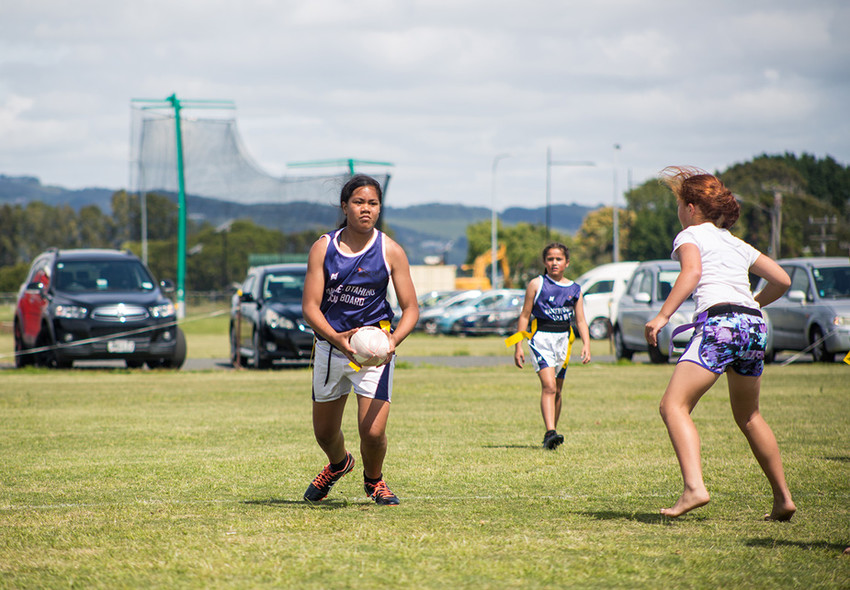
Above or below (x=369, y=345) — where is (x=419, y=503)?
below

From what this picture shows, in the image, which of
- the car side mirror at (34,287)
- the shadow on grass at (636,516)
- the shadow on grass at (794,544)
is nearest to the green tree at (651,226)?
the car side mirror at (34,287)

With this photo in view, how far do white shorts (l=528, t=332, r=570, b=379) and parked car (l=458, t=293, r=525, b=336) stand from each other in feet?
100

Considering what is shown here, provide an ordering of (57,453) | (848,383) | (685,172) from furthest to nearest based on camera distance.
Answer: (848,383)
(57,453)
(685,172)

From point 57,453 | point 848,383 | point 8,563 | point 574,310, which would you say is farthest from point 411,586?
point 848,383

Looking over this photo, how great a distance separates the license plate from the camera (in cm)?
1842

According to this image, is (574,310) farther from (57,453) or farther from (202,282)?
(202,282)

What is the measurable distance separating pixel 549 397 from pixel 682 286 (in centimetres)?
395

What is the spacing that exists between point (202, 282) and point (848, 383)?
7317cm

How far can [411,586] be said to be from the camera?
4.35 metres

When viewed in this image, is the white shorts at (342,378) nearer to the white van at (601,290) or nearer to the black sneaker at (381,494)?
the black sneaker at (381,494)

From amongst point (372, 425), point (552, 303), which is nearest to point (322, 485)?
point (372, 425)

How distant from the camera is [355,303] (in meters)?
6.10

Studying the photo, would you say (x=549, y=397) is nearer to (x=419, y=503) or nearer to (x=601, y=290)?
(x=419, y=503)

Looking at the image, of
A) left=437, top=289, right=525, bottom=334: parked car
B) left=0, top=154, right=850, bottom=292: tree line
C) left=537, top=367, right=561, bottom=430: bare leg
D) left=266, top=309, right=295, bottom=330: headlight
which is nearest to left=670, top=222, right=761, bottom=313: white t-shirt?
left=537, top=367, right=561, bottom=430: bare leg
